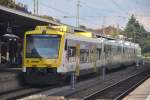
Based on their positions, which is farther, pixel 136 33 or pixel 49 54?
pixel 136 33

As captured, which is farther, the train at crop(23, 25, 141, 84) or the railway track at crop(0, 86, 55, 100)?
the train at crop(23, 25, 141, 84)

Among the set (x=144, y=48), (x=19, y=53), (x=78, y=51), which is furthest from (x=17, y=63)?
(x=144, y=48)

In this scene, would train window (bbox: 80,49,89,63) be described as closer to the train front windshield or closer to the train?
the train

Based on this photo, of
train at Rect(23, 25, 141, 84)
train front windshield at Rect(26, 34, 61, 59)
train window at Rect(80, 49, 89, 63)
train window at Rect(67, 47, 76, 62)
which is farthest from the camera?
train window at Rect(80, 49, 89, 63)

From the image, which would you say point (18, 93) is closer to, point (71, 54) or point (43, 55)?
point (43, 55)

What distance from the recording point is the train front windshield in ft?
90.2

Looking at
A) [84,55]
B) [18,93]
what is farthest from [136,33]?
[18,93]

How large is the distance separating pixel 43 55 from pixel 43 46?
0.49 m

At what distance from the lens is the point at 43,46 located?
90.6 feet

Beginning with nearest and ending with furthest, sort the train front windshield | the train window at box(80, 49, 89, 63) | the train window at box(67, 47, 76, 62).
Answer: the train front windshield → the train window at box(67, 47, 76, 62) → the train window at box(80, 49, 89, 63)

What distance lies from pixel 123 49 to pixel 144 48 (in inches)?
4337

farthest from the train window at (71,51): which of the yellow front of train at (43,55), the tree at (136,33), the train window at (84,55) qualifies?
the tree at (136,33)

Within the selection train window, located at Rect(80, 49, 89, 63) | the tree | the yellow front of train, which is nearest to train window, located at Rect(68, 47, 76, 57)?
the yellow front of train

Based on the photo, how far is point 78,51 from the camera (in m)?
31.1
